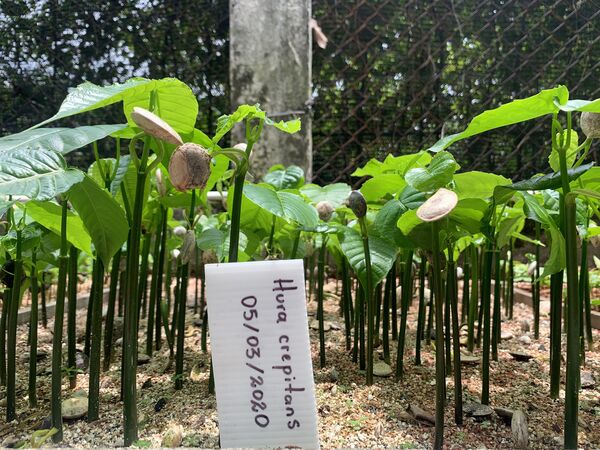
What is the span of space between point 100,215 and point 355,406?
508 mm

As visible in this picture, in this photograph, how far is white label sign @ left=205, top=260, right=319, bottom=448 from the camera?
0.57 meters

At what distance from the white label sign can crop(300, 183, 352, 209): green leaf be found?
18.0 inches

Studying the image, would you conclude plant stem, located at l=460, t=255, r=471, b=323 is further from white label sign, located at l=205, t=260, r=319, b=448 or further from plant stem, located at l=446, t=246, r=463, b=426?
white label sign, located at l=205, t=260, r=319, b=448

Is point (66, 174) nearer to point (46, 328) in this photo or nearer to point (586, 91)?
point (46, 328)

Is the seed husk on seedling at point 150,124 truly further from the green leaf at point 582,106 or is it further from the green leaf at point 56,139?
the green leaf at point 582,106

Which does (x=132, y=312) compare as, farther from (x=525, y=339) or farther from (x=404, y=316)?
(x=525, y=339)

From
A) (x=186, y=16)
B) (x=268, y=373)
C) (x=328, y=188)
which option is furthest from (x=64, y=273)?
(x=186, y=16)

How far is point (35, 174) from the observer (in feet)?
1.59

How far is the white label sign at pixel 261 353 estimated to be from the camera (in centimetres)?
57

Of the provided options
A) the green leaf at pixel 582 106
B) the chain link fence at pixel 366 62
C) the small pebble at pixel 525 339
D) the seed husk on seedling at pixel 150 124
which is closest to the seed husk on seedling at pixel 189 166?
the seed husk on seedling at pixel 150 124

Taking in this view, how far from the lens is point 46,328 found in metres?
1.48

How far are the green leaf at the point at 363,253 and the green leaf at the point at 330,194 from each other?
23 centimetres

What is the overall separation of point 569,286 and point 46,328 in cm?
140

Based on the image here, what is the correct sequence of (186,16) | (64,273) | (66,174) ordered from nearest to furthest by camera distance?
(66,174), (64,273), (186,16)
